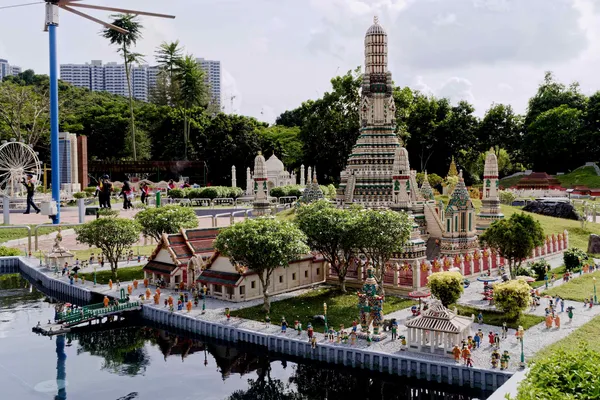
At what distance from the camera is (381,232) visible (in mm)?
32781

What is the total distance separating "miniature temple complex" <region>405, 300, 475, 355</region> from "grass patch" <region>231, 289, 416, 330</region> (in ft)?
14.6

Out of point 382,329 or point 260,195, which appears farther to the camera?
→ point 260,195

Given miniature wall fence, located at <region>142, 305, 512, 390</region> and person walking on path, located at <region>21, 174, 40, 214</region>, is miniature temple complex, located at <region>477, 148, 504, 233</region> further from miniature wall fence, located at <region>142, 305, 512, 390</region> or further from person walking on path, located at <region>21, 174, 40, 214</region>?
person walking on path, located at <region>21, 174, 40, 214</region>

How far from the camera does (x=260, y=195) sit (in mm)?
45469

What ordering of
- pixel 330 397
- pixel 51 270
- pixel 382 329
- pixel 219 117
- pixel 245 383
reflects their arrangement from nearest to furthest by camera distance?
pixel 330 397, pixel 245 383, pixel 382 329, pixel 51 270, pixel 219 117

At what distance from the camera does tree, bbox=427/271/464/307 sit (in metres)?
29.6

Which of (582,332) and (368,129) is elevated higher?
(368,129)

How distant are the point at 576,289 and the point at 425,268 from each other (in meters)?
8.45

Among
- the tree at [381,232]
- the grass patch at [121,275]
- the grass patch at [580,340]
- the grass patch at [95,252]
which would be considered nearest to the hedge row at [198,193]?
the grass patch at [95,252]

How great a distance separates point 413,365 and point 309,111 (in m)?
60.8

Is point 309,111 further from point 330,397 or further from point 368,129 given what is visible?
point 330,397

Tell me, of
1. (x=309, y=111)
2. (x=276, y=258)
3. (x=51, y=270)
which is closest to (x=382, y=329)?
(x=276, y=258)

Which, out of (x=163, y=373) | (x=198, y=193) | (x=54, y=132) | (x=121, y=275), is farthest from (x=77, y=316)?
(x=198, y=193)

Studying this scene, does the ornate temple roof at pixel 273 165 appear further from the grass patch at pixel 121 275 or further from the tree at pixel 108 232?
the tree at pixel 108 232
